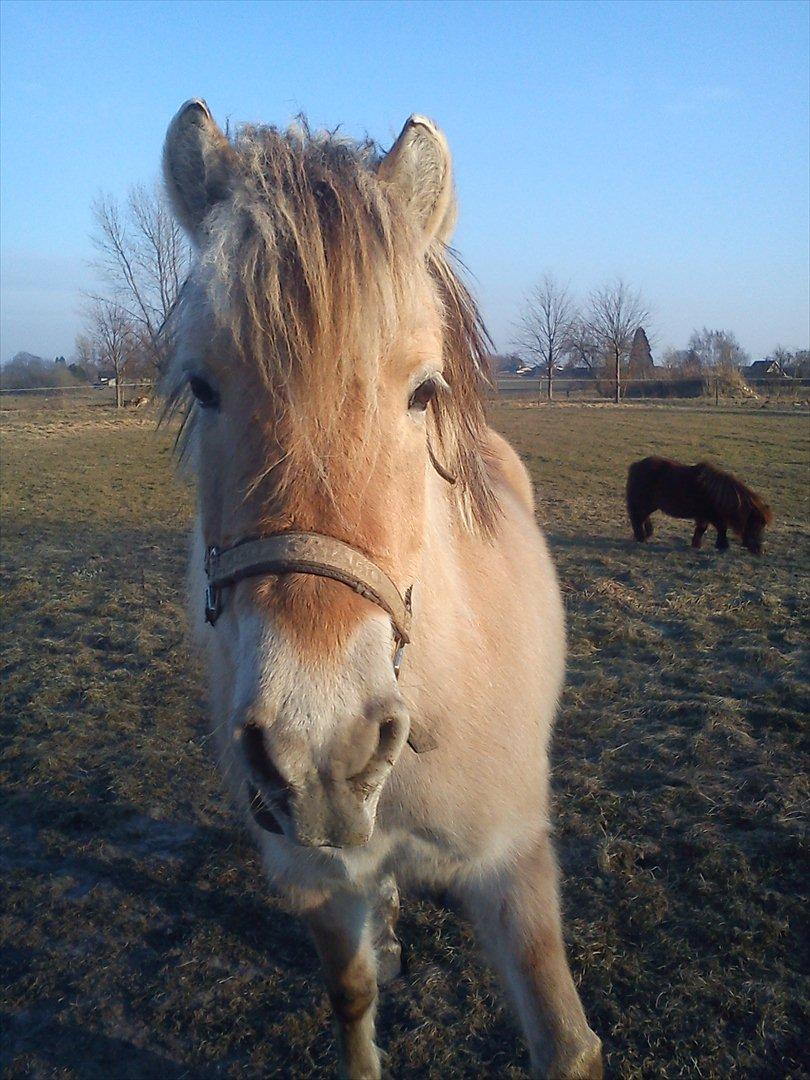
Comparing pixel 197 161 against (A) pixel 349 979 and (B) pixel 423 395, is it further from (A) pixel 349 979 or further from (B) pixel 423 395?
(A) pixel 349 979

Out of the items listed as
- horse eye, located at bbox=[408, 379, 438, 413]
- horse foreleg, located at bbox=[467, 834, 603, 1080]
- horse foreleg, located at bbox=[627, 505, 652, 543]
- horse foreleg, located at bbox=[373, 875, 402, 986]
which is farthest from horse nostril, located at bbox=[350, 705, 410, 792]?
horse foreleg, located at bbox=[627, 505, 652, 543]

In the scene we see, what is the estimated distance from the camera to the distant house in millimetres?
56031

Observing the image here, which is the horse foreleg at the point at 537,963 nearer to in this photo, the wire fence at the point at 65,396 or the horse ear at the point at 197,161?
the horse ear at the point at 197,161

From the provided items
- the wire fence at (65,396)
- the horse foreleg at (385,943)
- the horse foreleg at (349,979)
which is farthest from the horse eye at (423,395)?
the wire fence at (65,396)

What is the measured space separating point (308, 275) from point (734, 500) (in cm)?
895

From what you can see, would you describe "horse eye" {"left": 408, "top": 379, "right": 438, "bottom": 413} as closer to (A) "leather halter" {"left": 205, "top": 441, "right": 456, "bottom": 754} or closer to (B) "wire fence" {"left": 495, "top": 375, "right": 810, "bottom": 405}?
(A) "leather halter" {"left": 205, "top": 441, "right": 456, "bottom": 754}

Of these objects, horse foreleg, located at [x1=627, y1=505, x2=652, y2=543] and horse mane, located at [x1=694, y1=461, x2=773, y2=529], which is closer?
horse mane, located at [x1=694, y1=461, x2=773, y2=529]

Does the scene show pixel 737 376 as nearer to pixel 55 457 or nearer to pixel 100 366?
pixel 100 366

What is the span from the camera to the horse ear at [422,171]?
1938 mm

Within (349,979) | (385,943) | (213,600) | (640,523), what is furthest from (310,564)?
(640,523)

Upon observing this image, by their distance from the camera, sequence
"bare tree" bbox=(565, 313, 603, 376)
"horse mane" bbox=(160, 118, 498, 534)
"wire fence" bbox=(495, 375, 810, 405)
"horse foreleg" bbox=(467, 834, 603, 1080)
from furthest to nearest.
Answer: "bare tree" bbox=(565, 313, 603, 376) → "wire fence" bbox=(495, 375, 810, 405) → "horse foreleg" bbox=(467, 834, 603, 1080) → "horse mane" bbox=(160, 118, 498, 534)

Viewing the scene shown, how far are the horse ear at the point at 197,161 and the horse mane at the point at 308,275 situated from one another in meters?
0.05

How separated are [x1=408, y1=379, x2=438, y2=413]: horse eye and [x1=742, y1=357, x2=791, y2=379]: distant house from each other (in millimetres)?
58896

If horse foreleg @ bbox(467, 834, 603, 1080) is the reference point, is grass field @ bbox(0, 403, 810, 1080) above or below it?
below
